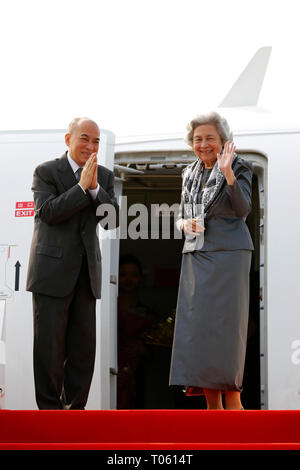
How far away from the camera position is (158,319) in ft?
14.7

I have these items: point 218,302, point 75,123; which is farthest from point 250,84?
point 218,302

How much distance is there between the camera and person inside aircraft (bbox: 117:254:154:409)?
152 inches

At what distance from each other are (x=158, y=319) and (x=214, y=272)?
1758 millimetres

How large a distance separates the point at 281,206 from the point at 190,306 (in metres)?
0.64

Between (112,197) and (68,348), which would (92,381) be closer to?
(68,348)

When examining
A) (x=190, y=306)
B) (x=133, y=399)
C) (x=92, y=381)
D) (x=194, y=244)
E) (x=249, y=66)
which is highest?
(x=249, y=66)

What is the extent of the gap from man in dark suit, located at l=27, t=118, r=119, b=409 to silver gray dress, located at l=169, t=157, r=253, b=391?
426mm

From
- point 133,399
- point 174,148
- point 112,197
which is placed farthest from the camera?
point 133,399

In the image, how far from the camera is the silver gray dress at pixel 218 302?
9.07 feet

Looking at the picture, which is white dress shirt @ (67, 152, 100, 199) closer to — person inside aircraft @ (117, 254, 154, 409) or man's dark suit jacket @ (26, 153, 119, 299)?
man's dark suit jacket @ (26, 153, 119, 299)

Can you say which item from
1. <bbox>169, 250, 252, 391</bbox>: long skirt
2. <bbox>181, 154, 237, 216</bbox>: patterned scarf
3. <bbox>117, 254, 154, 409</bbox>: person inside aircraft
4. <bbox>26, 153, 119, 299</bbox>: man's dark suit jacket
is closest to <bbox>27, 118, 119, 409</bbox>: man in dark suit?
<bbox>26, 153, 119, 299</bbox>: man's dark suit jacket

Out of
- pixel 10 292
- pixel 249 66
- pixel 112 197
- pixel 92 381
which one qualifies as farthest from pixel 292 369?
pixel 249 66

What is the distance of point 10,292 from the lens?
300 centimetres

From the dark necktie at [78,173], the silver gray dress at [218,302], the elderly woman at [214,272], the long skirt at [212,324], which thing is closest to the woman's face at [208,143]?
the elderly woman at [214,272]
